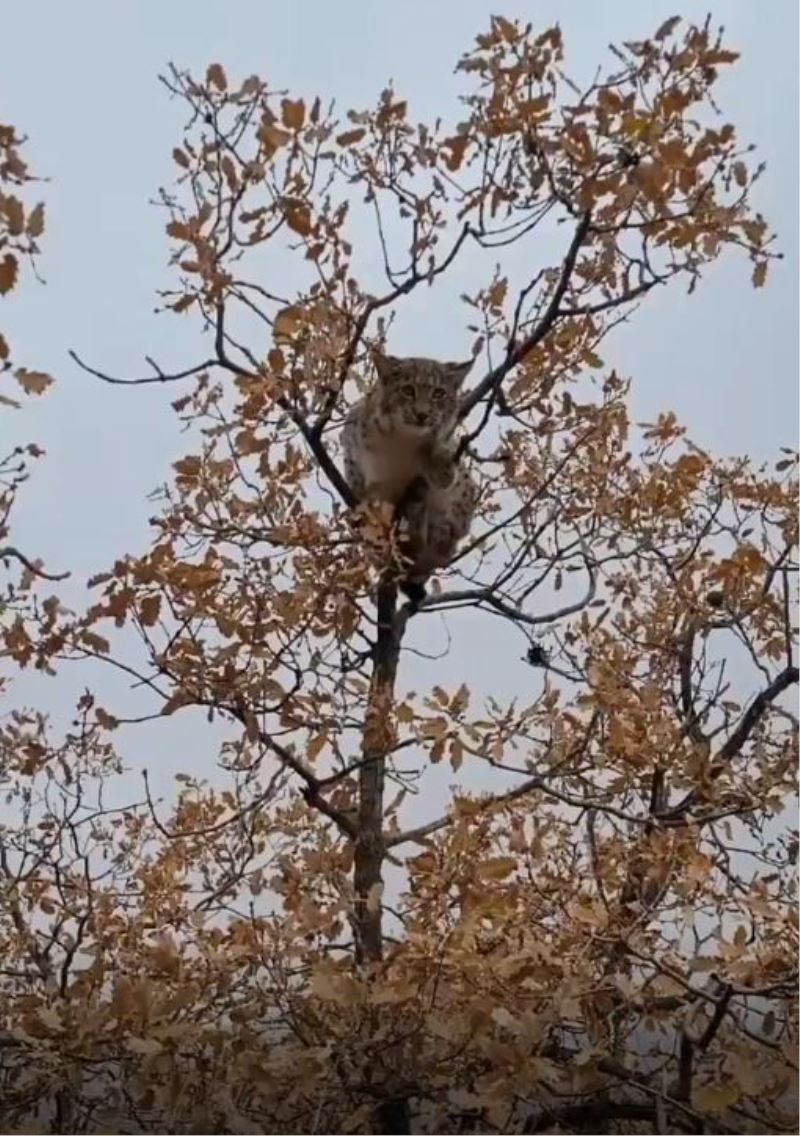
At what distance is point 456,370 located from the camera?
346 centimetres

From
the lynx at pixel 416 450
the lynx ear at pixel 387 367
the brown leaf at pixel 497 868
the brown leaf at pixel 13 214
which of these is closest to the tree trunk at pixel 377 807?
the brown leaf at pixel 497 868

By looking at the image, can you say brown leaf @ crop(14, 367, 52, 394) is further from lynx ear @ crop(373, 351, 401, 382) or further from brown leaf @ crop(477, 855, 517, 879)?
lynx ear @ crop(373, 351, 401, 382)

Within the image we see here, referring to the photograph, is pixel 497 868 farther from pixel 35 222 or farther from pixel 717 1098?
pixel 35 222

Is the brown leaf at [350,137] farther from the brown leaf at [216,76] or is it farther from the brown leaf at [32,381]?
the brown leaf at [32,381]

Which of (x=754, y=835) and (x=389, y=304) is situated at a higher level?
(x=389, y=304)

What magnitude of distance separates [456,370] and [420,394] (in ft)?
0.47

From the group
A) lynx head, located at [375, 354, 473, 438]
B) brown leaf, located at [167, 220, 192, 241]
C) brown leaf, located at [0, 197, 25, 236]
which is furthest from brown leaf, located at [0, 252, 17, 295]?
lynx head, located at [375, 354, 473, 438]

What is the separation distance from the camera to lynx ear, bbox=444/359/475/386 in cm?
346

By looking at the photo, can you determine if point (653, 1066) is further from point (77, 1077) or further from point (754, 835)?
point (77, 1077)

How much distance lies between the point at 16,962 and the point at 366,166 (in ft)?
6.86

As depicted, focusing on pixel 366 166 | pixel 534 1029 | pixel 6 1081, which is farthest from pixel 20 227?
pixel 6 1081

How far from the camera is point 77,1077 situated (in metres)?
1.93

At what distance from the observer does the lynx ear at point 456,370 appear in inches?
136

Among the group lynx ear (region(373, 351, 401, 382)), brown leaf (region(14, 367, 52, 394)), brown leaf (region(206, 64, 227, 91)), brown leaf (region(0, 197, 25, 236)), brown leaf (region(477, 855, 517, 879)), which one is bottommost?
brown leaf (region(477, 855, 517, 879))
